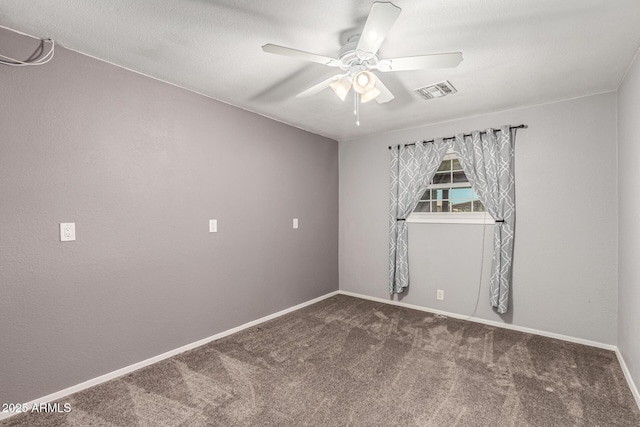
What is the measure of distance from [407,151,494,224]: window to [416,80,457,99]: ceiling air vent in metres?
1.01

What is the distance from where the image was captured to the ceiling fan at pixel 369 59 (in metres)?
1.39

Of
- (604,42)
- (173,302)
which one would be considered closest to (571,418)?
(604,42)

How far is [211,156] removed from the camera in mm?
2791

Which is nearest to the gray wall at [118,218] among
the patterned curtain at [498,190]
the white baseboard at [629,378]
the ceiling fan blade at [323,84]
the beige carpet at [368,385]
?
the beige carpet at [368,385]

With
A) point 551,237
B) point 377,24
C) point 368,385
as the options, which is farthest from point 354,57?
point 551,237

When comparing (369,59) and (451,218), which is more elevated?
(369,59)

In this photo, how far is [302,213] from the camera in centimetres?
380

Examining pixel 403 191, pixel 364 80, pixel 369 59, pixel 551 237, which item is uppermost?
pixel 369 59

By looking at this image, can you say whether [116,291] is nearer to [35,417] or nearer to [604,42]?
[35,417]

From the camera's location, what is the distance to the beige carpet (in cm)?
174

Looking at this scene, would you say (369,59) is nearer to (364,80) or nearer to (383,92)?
(364,80)

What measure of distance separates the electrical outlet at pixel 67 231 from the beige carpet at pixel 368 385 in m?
1.04

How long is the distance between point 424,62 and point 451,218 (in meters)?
2.28

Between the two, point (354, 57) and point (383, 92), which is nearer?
point (354, 57)
